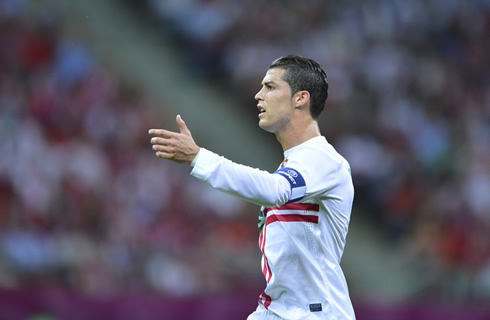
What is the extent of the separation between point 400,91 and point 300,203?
28.0ft

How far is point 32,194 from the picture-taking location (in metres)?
10.5

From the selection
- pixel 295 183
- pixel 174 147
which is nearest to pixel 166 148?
pixel 174 147

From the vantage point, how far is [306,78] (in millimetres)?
5211

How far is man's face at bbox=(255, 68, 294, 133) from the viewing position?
17.0ft

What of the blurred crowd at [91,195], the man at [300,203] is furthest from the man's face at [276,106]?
the blurred crowd at [91,195]

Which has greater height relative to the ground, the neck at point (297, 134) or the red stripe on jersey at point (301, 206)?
the neck at point (297, 134)

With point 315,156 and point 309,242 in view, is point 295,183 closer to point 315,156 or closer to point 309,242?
point 315,156

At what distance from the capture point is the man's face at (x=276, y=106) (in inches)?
204

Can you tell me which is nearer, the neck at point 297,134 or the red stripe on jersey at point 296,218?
the red stripe on jersey at point 296,218

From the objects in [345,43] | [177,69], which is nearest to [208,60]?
[177,69]

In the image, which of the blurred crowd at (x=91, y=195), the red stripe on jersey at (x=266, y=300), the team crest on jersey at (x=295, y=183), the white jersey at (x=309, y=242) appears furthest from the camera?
the blurred crowd at (x=91, y=195)

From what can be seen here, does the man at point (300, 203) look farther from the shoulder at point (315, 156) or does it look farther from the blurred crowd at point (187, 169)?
the blurred crowd at point (187, 169)

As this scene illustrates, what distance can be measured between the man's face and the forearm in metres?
0.67

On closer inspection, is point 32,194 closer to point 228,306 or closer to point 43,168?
point 43,168
